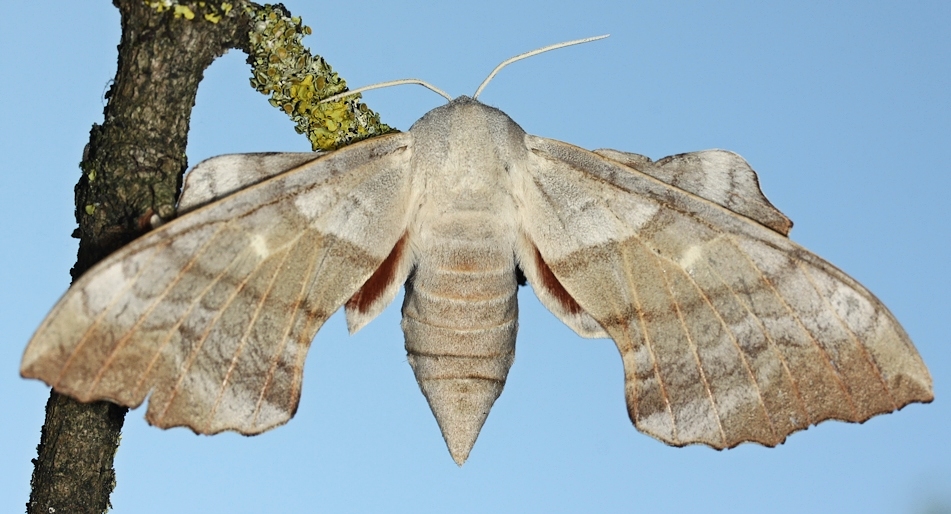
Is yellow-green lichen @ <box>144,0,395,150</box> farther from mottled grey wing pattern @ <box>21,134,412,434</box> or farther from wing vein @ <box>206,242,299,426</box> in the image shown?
wing vein @ <box>206,242,299,426</box>

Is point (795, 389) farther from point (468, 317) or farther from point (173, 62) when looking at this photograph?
point (173, 62)

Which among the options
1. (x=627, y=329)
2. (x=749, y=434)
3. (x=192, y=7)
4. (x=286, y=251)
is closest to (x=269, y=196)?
(x=286, y=251)

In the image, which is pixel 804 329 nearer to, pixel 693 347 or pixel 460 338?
pixel 693 347

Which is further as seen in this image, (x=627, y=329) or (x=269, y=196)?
(x=627, y=329)

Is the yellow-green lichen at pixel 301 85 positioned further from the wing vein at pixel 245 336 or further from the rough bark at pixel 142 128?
the wing vein at pixel 245 336

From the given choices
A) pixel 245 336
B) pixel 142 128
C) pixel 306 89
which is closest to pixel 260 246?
pixel 245 336

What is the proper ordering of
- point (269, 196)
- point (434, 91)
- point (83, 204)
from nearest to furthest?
1. point (269, 196)
2. point (83, 204)
3. point (434, 91)
